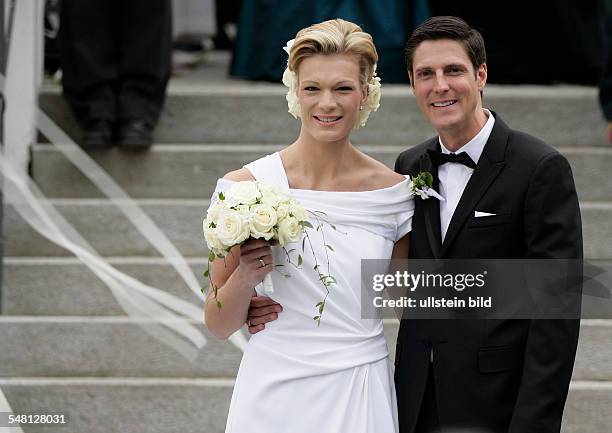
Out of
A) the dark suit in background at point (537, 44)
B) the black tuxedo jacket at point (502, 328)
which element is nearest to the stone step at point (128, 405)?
the black tuxedo jacket at point (502, 328)

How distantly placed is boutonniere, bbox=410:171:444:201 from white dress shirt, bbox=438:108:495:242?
3cm

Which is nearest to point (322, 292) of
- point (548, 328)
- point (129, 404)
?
point (548, 328)

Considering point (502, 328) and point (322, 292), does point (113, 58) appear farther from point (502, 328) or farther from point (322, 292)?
point (502, 328)

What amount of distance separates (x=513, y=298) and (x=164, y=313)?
227 cm

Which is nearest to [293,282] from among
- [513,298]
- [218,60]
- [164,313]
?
[513,298]

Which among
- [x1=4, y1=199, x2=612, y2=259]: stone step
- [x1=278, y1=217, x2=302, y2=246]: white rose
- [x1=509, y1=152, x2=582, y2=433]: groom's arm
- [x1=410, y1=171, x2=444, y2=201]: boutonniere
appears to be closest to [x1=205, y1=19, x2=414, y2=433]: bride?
[x1=410, y1=171, x2=444, y2=201]: boutonniere

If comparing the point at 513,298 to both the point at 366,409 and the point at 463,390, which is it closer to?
the point at 463,390

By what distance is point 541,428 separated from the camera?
9.95ft

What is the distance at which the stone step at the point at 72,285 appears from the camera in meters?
5.14

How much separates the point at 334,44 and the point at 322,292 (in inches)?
27.2

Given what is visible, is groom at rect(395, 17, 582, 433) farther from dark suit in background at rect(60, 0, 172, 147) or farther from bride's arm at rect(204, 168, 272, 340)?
dark suit in background at rect(60, 0, 172, 147)

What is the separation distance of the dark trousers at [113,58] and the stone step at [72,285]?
30.5 inches

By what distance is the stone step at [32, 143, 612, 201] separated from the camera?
5555 millimetres

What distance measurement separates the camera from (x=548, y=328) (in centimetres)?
304
